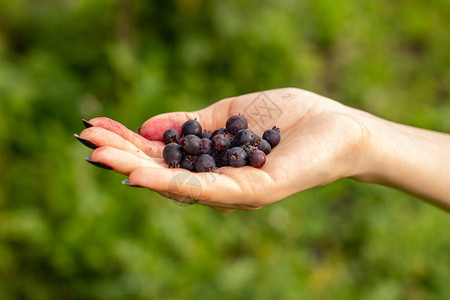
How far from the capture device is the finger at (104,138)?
208 cm

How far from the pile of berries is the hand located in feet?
0.22

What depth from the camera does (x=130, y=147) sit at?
2.21 m

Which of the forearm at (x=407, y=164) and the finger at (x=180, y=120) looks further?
the finger at (x=180, y=120)

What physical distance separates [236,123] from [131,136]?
0.71 meters

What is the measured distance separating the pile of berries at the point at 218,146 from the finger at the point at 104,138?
11.2 inches

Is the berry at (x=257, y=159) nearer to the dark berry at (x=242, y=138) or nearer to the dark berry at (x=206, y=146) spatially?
the dark berry at (x=242, y=138)

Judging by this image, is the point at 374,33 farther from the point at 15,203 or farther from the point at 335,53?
the point at 15,203

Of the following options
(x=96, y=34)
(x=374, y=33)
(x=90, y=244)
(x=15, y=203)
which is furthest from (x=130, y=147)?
(x=374, y=33)

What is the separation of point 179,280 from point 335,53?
4548 mm

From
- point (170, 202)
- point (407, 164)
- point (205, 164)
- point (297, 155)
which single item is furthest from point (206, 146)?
point (170, 202)

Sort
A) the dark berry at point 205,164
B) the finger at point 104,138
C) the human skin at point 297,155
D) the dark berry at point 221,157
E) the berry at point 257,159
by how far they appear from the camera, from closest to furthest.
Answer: the human skin at point 297,155 → the finger at point 104,138 → the berry at point 257,159 → the dark berry at point 205,164 → the dark berry at point 221,157

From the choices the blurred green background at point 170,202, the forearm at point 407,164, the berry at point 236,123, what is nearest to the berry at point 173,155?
the berry at point 236,123

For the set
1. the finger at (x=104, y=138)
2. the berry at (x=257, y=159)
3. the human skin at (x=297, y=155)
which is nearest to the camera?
the human skin at (x=297, y=155)

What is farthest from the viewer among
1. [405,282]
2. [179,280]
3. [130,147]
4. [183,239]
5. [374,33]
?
[374,33]
